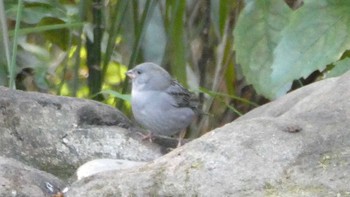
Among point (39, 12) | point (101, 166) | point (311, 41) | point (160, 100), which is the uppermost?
point (311, 41)

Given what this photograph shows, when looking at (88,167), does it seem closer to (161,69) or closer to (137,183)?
(137,183)

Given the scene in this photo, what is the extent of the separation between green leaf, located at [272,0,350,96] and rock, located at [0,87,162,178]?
69 cm

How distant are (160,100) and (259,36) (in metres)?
1.47

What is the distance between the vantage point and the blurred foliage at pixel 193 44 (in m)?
3.19

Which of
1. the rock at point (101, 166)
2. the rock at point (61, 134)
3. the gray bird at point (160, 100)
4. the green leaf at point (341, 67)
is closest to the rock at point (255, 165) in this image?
the rock at point (101, 166)

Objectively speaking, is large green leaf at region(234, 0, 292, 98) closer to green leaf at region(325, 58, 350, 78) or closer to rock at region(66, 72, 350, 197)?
green leaf at region(325, 58, 350, 78)

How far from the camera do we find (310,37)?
124 inches

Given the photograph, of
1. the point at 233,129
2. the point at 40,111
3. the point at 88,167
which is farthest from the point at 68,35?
the point at 233,129

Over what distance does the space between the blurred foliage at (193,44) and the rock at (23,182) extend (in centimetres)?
79

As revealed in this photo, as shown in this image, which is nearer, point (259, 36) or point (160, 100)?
point (259, 36)

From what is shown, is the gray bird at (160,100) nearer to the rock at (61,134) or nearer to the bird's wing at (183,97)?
the bird's wing at (183,97)

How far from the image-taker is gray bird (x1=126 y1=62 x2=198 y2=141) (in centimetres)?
496

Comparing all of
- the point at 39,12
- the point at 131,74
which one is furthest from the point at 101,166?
the point at 131,74

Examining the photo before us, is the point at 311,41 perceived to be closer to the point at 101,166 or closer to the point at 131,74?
the point at 101,166
